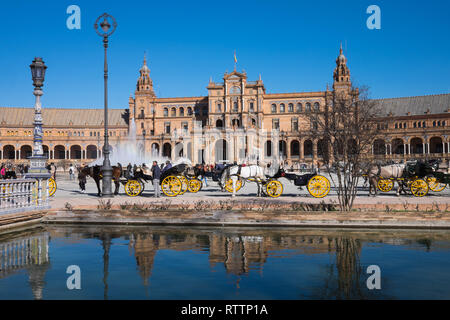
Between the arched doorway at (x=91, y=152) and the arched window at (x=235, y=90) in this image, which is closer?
the arched window at (x=235, y=90)

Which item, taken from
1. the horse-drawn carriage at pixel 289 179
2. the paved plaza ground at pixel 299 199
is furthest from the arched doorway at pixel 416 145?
the horse-drawn carriage at pixel 289 179

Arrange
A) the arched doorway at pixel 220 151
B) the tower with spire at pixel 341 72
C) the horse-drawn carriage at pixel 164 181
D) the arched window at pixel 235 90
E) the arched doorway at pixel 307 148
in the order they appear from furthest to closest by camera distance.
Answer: the tower with spire at pixel 341 72, the arched window at pixel 235 90, the arched doorway at pixel 307 148, the arched doorway at pixel 220 151, the horse-drawn carriage at pixel 164 181

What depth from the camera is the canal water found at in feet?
18.0

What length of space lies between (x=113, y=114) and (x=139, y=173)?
86.5 m

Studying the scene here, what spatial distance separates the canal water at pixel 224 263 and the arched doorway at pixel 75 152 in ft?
296

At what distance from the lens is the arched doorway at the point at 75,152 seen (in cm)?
9469

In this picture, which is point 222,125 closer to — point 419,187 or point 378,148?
point 378,148

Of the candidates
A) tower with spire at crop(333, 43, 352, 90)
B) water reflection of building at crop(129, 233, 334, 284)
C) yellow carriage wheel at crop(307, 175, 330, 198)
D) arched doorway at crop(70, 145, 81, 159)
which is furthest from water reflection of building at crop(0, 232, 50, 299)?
arched doorway at crop(70, 145, 81, 159)

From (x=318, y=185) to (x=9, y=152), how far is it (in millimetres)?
95776

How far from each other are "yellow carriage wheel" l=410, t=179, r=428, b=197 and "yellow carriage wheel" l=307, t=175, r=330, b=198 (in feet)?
12.6

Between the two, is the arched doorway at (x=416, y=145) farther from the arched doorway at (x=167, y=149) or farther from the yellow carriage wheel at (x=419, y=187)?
the yellow carriage wheel at (x=419, y=187)
